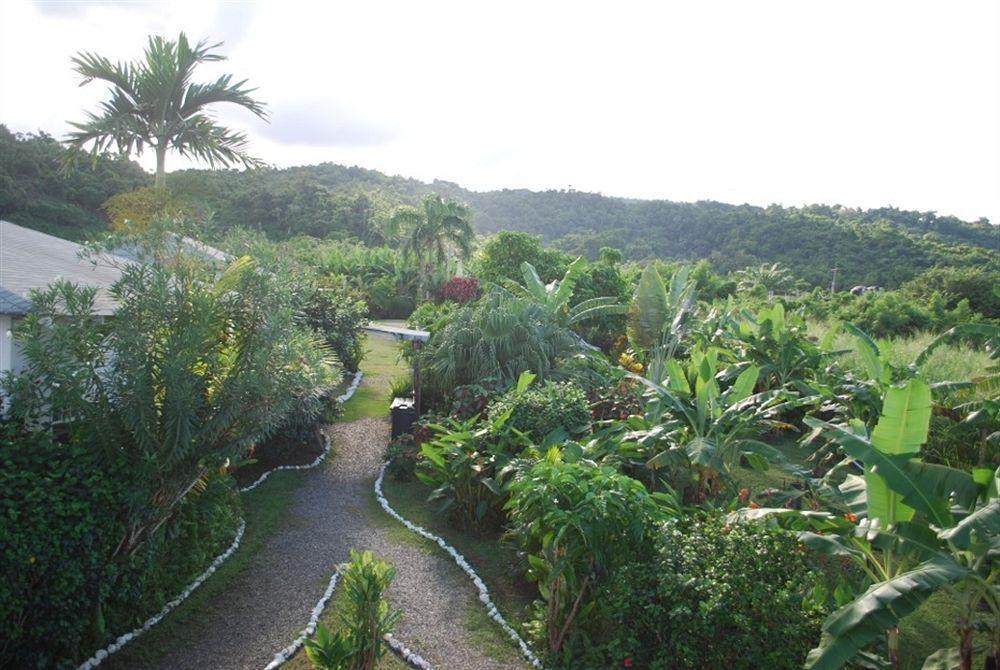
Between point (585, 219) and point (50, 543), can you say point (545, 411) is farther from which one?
point (585, 219)

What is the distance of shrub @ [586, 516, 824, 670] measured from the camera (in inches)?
168

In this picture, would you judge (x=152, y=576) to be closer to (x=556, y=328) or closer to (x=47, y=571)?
(x=47, y=571)

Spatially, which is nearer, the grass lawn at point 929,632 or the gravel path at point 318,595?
the gravel path at point 318,595

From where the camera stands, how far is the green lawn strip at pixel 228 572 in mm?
5020

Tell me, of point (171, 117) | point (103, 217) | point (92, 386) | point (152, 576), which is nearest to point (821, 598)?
point (152, 576)

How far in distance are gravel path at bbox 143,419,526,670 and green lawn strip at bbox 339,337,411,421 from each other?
4.29 meters

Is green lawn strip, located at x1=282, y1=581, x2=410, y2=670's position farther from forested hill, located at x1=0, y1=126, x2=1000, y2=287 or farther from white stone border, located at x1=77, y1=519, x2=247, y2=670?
forested hill, located at x1=0, y1=126, x2=1000, y2=287

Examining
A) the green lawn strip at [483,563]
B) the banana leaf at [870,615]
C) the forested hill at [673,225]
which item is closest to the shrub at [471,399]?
the green lawn strip at [483,563]

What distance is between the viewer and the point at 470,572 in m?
6.70

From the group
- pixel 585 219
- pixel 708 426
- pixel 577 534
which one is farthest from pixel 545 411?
pixel 585 219

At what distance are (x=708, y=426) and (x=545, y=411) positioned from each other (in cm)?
202

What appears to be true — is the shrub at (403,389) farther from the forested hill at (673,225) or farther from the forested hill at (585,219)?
the forested hill at (673,225)

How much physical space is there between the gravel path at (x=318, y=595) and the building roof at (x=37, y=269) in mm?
2892

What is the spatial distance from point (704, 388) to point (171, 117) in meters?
7.88
